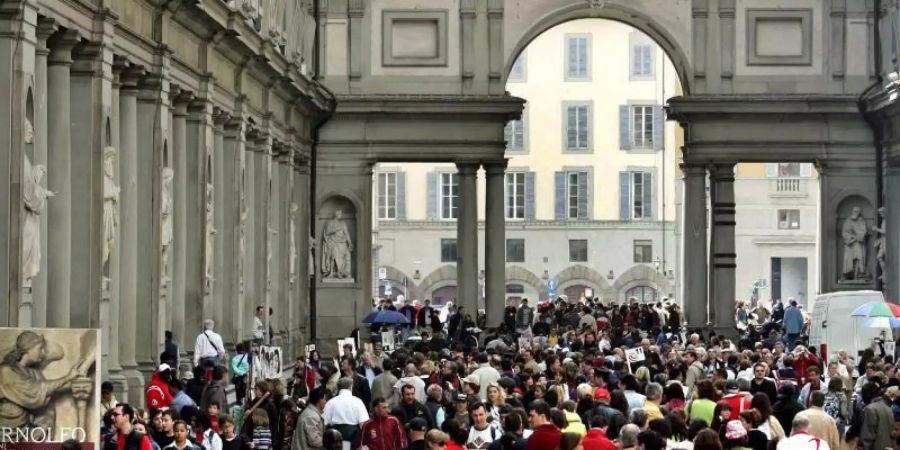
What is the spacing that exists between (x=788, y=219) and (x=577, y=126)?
1432 centimetres

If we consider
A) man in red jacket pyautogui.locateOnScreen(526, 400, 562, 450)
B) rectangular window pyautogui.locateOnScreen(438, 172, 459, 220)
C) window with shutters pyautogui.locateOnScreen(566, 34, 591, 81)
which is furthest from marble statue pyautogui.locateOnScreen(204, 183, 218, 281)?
window with shutters pyautogui.locateOnScreen(566, 34, 591, 81)

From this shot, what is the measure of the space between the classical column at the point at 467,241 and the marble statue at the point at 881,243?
10568 millimetres

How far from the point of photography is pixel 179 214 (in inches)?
1516

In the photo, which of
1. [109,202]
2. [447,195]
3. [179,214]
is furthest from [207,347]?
[447,195]

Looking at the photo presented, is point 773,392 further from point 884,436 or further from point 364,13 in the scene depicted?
point 364,13

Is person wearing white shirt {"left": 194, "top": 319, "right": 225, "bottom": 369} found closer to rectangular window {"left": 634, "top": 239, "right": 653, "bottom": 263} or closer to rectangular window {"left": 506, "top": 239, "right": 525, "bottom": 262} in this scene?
rectangular window {"left": 506, "top": 239, "right": 525, "bottom": 262}

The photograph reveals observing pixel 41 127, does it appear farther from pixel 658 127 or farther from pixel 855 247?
pixel 658 127

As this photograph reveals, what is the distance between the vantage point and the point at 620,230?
340 feet

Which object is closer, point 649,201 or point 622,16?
point 622,16

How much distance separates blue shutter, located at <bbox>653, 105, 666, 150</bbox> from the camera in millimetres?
103812

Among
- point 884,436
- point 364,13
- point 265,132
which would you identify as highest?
point 364,13

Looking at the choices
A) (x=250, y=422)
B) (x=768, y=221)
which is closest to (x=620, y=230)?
(x=768, y=221)

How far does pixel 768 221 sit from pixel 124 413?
74607 mm

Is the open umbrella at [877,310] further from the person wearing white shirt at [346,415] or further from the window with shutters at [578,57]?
the window with shutters at [578,57]
